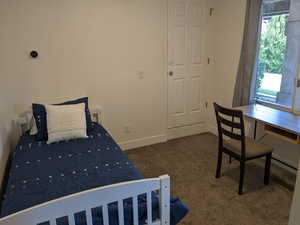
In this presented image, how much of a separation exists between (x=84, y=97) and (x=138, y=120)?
33.6 inches

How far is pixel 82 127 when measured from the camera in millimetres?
2674

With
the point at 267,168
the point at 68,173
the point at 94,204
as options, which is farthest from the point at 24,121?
the point at 267,168

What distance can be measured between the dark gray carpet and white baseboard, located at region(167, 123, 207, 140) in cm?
28

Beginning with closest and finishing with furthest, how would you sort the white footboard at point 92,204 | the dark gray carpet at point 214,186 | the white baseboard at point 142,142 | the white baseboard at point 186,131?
the white footboard at point 92,204, the dark gray carpet at point 214,186, the white baseboard at point 142,142, the white baseboard at point 186,131

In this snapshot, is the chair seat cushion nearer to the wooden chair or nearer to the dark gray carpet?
the wooden chair

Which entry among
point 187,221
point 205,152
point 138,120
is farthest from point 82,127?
point 205,152

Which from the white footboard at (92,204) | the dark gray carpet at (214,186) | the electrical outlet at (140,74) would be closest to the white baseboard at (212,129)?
the dark gray carpet at (214,186)

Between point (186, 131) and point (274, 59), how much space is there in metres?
1.67

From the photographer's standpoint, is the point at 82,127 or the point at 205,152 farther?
the point at 205,152

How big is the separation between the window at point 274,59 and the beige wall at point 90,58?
130cm

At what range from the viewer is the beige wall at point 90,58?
278 centimetres

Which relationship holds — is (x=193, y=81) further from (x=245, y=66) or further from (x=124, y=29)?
(x=124, y=29)

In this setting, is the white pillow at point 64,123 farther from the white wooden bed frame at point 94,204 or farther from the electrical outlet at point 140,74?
the white wooden bed frame at point 94,204

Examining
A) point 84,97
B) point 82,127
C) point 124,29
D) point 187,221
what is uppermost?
point 124,29
